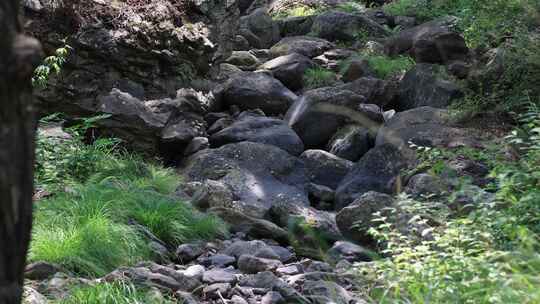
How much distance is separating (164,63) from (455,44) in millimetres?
4979

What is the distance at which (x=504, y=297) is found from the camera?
9.52 feet

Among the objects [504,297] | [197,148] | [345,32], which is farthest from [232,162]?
[345,32]

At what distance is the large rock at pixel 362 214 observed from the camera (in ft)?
21.7

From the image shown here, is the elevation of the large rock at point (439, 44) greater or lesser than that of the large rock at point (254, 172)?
greater

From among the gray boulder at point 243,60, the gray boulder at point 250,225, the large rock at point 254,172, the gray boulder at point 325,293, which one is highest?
the gray boulder at point 325,293

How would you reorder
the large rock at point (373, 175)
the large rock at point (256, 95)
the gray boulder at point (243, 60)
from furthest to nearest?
1. the gray boulder at point (243, 60)
2. the large rock at point (256, 95)
3. the large rock at point (373, 175)

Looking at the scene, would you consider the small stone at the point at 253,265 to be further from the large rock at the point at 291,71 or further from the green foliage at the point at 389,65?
the green foliage at the point at 389,65

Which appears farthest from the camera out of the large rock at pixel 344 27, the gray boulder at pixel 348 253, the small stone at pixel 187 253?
the large rock at pixel 344 27

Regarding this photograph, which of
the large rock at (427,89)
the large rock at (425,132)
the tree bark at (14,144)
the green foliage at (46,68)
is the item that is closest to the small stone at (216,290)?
the tree bark at (14,144)

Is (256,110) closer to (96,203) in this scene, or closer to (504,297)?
(96,203)

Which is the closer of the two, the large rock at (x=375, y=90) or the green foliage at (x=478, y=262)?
the green foliage at (x=478, y=262)

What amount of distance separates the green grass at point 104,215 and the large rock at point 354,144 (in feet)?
8.03

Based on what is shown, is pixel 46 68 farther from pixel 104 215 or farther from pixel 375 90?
pixel 375 90

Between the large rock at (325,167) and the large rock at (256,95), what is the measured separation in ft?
6.85
